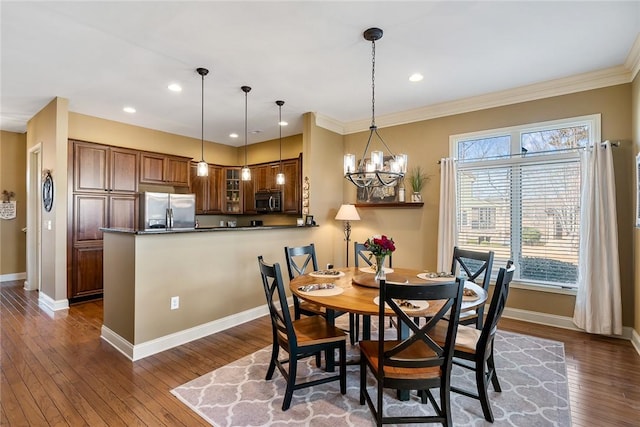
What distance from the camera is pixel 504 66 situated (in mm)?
3412

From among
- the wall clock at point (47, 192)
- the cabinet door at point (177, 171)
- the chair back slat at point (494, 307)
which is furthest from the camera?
the cabinet door at point (177, 171)

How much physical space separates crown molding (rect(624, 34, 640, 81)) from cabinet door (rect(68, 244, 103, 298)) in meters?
7.12

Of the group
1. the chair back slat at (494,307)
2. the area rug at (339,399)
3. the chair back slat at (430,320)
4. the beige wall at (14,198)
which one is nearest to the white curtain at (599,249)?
the area rug at (339,399)

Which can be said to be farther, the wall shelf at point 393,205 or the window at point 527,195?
the wall shelf at point 393,205

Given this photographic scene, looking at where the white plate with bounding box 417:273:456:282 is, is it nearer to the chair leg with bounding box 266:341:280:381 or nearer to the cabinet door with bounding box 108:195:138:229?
the chair leg with bounding box 266:341:280:381

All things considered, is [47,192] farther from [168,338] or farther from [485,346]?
[485,346]

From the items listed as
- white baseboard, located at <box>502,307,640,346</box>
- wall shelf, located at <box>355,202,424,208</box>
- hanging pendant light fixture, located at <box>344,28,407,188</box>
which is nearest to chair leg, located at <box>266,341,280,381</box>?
hanging pendant light fixture, located at <box>344,28,407,188</box>

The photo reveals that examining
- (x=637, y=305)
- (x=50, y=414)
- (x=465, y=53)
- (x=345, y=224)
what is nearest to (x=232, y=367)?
(x=50, y=414)

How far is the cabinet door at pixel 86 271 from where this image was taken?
4699 millimetres

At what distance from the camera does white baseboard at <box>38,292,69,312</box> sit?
14.4 ft

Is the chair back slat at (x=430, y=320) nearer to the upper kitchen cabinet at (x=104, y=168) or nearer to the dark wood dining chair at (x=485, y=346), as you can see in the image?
the dark wood dining chair at (x=485, y=346)

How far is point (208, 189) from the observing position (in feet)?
22.0

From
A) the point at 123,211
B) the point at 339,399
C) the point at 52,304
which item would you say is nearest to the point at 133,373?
the point at 339,399

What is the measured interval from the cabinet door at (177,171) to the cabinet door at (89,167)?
104cm
